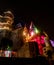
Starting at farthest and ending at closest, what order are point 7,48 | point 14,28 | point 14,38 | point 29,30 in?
point 29,30 < point 14,28 < point 14,38 < point 7,48

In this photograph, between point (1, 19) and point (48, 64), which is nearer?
point (48, 64)

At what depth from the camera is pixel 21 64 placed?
14.2 metres

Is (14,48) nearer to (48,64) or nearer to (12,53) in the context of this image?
(12,53)

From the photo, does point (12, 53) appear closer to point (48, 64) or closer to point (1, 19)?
point (1, 19)

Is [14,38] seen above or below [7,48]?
above

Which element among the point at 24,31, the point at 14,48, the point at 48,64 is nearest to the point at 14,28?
the point at 24,31

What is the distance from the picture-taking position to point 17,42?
79.0 feet

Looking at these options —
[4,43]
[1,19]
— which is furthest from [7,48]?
[1,19]

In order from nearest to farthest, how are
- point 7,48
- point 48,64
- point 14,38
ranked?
1. point 48,64
2. point 7,48
3. point 14,38

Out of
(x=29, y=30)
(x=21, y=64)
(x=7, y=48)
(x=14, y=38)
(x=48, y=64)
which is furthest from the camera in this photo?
(x=29, y=30)

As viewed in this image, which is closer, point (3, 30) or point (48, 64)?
point (48, 64)

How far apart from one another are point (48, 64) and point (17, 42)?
31.1 feet

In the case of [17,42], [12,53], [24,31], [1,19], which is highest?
[1,19]

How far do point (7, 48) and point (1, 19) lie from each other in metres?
4.73
